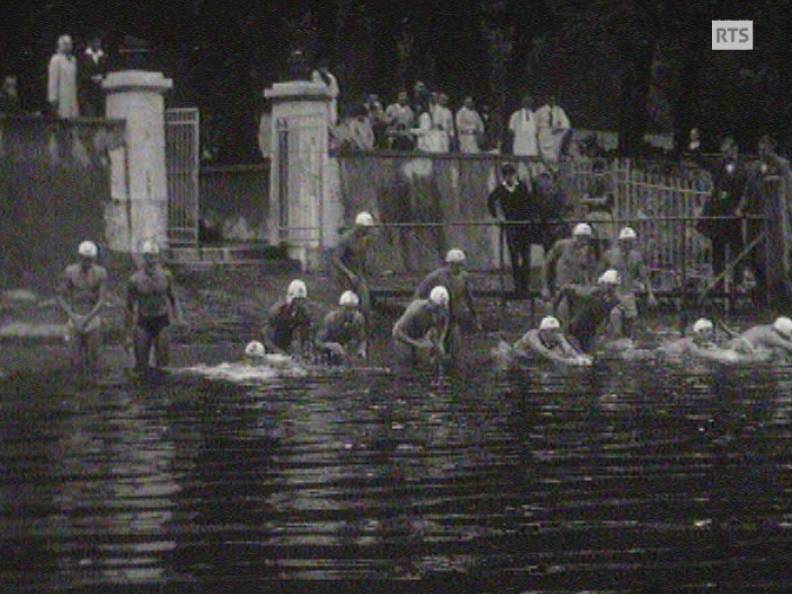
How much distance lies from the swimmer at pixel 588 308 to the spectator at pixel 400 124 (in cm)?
820

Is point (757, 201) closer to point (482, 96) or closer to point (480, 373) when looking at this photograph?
point (480, 373)

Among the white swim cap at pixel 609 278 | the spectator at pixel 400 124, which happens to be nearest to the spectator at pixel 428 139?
the spectator at pixel 400 124

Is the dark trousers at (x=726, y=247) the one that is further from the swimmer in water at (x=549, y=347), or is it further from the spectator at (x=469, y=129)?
the swimmer in water at (x=549, y=347)

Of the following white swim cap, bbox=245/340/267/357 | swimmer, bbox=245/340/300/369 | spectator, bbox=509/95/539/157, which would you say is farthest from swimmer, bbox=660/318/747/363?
spectator, bbox=509/95/539/157

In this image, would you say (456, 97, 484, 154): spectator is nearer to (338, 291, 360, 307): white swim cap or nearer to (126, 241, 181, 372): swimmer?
(338, 291, 360, 307): white swim cap

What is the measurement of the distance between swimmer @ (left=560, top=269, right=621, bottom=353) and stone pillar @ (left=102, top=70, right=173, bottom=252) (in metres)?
7.00

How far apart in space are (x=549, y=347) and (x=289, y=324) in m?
3.54

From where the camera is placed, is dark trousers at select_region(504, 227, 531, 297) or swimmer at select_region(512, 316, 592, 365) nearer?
swimmer at select_region(512, 316, 592, 365)

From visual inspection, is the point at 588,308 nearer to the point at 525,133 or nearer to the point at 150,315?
the point at 150,315

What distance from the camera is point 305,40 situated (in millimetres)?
49375

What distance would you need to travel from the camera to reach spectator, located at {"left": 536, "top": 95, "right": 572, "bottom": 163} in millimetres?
43625

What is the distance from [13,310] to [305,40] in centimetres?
1485

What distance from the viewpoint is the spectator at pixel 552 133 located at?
4362 centimetres

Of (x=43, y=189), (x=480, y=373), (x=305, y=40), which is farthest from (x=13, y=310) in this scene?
(x=305, y=40)
